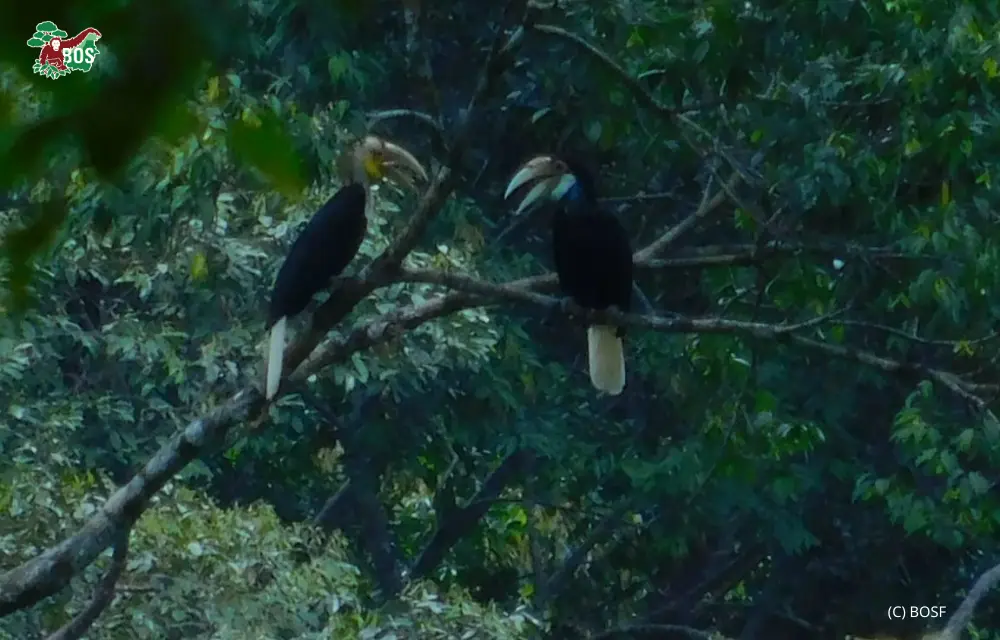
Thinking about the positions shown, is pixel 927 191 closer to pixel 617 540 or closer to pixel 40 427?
pixel 40 427

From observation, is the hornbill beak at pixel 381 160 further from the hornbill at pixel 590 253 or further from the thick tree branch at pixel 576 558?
the thick tree branch at pixel 576 558

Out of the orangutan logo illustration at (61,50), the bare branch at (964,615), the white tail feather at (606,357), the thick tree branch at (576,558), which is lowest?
the bare branch at (964,615)

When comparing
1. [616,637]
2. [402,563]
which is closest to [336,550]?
[402,563]

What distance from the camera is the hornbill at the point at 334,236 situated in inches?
129

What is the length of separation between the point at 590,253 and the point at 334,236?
1.92 feet

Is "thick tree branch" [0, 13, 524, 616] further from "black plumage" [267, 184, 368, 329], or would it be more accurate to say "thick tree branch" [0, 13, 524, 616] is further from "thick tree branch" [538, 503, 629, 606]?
"thick tree branch" [538, 503, 629, 606]

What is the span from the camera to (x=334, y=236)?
346cm

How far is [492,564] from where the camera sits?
621 centimetres

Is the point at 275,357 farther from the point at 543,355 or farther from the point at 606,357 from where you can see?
the point at 543,355

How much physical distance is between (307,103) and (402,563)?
2.34 metres

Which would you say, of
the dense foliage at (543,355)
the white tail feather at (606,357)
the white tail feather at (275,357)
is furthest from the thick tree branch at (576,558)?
the white tail feather at (275,357)

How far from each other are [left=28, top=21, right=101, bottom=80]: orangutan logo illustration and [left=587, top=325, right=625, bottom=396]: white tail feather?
290cm

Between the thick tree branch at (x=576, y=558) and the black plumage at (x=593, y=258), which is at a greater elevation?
the black plumage at (x=593, y=258)

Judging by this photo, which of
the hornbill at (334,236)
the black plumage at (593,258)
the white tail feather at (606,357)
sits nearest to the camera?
the hornbill at (334,236)
